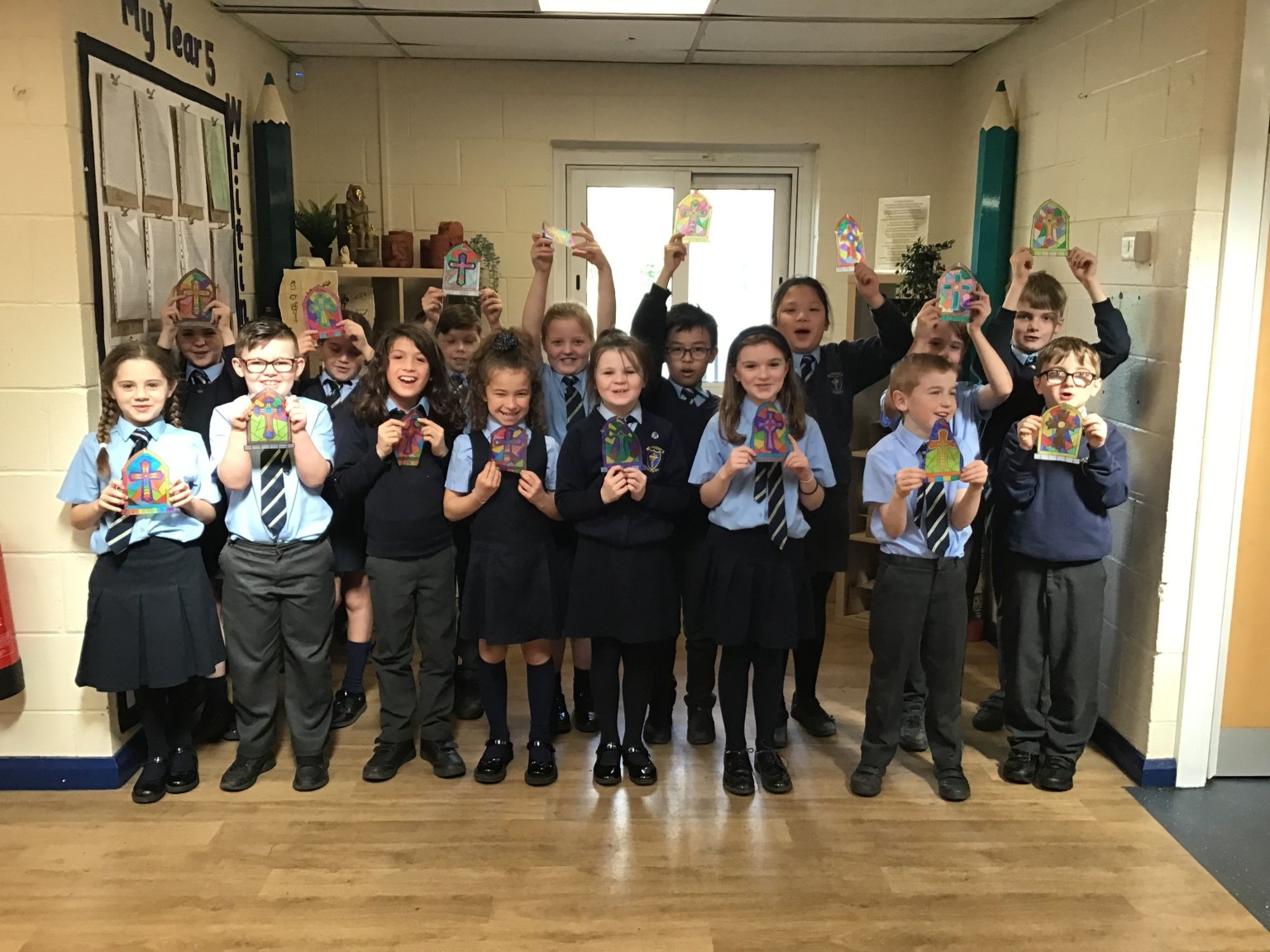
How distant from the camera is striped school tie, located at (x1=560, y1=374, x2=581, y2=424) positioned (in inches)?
118

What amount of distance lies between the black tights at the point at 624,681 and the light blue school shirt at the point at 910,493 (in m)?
0.72

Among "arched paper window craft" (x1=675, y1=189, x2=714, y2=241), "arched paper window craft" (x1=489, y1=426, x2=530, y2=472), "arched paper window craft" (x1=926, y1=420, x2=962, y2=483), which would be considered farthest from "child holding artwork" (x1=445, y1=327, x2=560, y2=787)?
"arched paper window craft" (x1=926, y1=420, x2=962, y2=483)

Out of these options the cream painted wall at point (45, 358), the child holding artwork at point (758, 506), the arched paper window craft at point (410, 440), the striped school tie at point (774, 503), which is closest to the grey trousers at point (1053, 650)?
the child holding artwork at point (758, 506)

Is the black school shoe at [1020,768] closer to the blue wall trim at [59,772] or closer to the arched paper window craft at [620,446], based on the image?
the arched paper window craft at [620,446]

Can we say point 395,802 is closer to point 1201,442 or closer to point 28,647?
point 28,647

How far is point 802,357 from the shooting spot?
10.0 ft

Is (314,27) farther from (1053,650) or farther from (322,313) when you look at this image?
(1053,650)

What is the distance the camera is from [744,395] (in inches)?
107

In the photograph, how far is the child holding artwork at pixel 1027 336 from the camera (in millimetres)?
2838

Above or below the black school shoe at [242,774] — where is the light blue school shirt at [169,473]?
above

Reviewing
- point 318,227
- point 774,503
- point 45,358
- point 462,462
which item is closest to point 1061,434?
point 774,503

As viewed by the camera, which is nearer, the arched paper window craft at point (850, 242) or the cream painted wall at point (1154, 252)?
the cream painted wall at point (1154, 252)

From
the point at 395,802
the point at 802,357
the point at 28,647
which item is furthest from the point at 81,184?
the point at 802,357

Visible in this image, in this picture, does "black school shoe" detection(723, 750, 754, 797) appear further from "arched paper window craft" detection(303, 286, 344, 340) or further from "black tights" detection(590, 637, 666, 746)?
"arched paper window craft" detection(303, 286, 344, 340)
